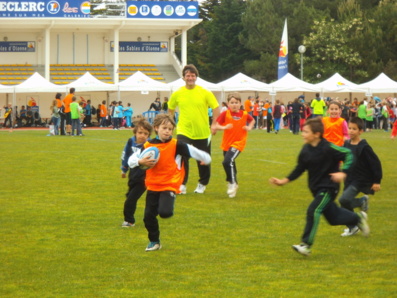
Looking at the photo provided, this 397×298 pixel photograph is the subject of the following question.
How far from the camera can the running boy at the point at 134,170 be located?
9.46m

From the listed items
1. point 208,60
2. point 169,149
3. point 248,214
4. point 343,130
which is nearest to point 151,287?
point 169,149

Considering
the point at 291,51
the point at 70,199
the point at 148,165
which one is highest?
the point at 291,51

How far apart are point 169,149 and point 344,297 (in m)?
2.61

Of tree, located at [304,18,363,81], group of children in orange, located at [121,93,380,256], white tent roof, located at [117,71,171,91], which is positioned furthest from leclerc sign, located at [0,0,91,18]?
group of children in orange, located at [121,93,380,256]

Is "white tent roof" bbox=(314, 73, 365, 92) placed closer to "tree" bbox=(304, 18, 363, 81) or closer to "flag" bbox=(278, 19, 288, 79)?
"flag" bbox=(278, 19, 288, 79)

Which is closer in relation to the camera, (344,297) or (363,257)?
(344,297)

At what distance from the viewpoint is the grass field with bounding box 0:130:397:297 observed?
681cm

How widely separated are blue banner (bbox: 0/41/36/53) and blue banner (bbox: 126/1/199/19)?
26.4 ft

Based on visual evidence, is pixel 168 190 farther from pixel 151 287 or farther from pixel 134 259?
pixel 151 287

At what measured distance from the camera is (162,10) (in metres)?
60.0

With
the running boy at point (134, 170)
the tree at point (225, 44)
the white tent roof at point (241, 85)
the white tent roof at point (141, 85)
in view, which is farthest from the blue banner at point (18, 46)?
the running boy at point (134, 170)

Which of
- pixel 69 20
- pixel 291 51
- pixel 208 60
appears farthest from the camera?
pixel 208 60

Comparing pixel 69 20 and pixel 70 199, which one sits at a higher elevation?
pixel 69 20

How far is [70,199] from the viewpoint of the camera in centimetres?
1289
